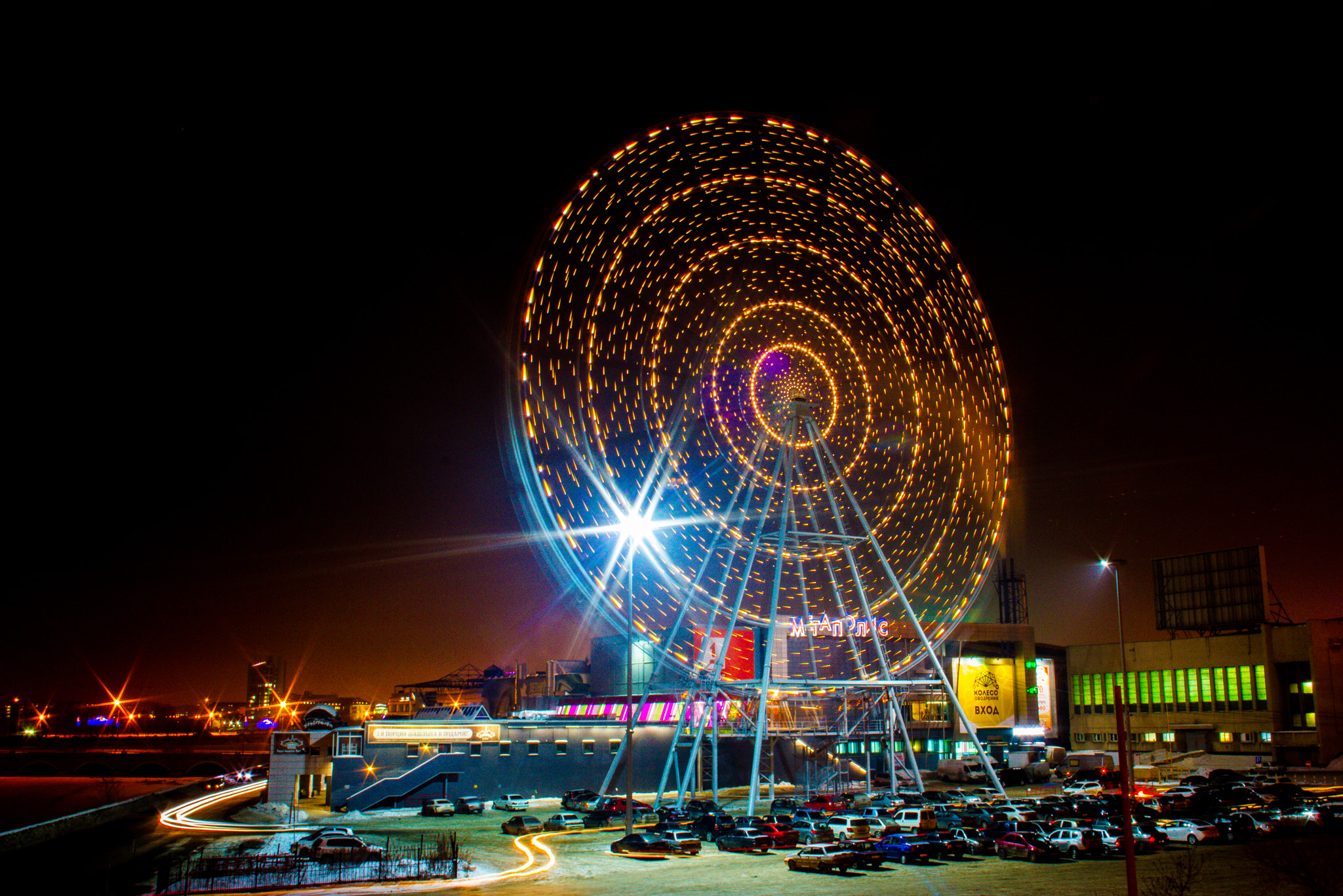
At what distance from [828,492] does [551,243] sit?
1667 centimetres

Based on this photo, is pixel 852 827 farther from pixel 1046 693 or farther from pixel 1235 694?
pixel 1046 693

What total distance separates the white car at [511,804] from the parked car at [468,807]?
1777 millimetres

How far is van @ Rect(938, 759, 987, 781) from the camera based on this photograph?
226ft

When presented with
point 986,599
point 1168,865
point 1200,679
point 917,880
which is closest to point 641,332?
point 917,880

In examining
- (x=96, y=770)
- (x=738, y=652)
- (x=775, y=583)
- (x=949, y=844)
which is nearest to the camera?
(x=949, y=844)

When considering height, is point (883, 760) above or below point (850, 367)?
below

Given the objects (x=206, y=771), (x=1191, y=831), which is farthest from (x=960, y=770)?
(x=206, y=771)

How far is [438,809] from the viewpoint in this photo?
49438 mm

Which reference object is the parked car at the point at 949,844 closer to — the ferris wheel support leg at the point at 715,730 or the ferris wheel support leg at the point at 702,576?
the ferris wheel support leg at the point at 702,576

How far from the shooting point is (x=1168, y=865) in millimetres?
29453

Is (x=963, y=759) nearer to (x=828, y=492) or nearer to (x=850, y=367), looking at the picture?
(x=828, y=492)

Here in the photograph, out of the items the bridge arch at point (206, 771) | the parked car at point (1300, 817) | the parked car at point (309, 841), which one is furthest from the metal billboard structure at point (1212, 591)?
the bridge arch at point (206, 771)

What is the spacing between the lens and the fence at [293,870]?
27688 millimetres

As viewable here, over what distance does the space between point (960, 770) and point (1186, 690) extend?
3311 cm
